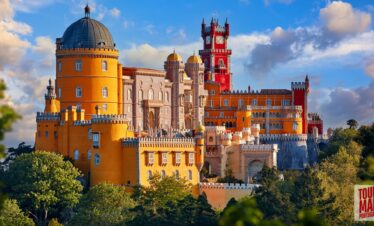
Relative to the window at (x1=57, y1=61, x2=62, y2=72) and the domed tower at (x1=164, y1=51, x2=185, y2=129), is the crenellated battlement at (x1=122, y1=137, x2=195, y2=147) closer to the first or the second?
the window at (x1=57, y1=61, x2=62, y2=72)

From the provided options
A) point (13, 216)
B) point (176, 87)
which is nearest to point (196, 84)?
point (176, 87)

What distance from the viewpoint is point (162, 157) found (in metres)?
84.4

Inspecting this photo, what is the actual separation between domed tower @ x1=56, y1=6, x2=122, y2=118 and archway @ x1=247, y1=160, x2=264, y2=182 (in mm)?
14892

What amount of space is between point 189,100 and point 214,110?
7822 mm

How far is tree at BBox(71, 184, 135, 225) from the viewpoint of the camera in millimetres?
70938

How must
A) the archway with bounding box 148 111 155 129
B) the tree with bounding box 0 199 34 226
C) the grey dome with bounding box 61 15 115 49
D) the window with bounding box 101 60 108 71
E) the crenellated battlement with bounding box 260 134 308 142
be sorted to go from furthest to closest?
the crenellated battlement with bounding box 260 134 308 142
the archway with bounding box 148 111 155 129
the window with bounding box 101 60 108 71
the grey dome with bounding box 61 15 115 49
the tree with bounding box 0 199 34 226

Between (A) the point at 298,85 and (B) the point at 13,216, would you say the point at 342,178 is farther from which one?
(A) the point at 298,85

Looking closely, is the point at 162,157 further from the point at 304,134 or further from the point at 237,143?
the point at 304,134

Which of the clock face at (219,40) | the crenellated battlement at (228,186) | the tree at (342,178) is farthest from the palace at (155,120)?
the clock face at (219,40)

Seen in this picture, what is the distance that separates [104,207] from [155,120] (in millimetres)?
29419

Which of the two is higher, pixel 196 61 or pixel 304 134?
pixel 196 61

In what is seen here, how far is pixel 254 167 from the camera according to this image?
94.7 m

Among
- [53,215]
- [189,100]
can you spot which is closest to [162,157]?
[53,215]

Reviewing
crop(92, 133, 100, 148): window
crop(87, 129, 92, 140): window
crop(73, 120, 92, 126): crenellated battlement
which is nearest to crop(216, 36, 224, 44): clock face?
crop(73, 120, 92, 126): crenellated battlement
